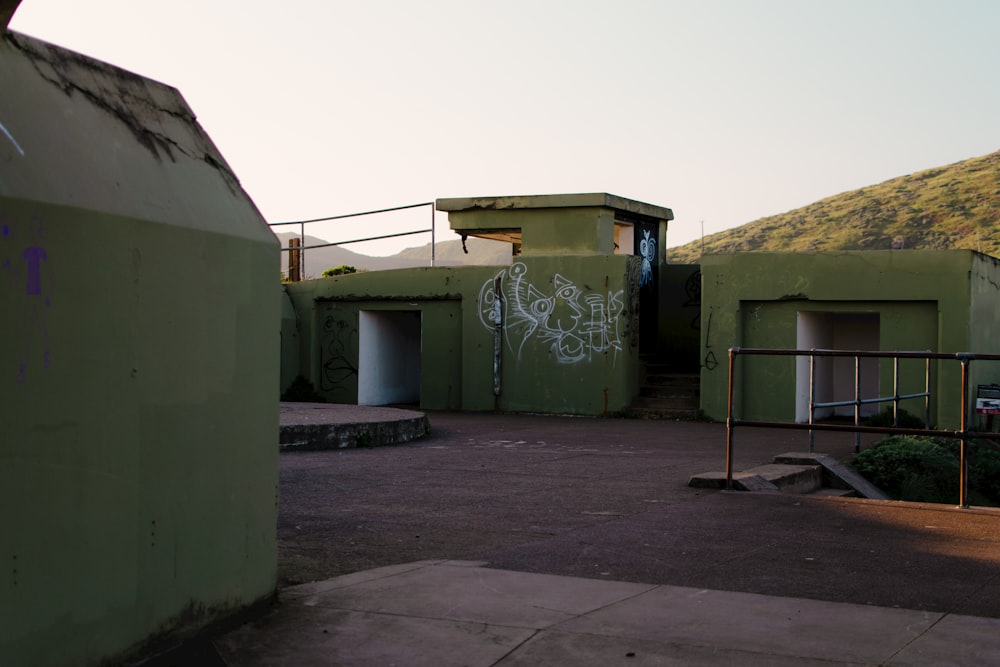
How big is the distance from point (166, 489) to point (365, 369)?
17.9 m

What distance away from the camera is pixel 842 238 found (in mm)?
60844

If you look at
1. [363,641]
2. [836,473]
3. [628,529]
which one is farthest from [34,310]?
[836,473]

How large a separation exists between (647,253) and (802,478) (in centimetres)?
1286

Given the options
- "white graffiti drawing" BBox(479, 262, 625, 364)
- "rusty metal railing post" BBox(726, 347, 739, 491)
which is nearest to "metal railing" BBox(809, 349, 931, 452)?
"rusty metal railing post" BBox(726, 347, 739, 491)

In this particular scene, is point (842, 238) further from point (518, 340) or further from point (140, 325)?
point (140, 325)

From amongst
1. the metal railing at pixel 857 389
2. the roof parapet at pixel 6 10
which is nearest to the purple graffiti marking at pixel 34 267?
the roof parapet at pixel 6 10

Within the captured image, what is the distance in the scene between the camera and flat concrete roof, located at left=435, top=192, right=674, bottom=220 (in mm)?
20609

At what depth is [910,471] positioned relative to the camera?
12.1 m

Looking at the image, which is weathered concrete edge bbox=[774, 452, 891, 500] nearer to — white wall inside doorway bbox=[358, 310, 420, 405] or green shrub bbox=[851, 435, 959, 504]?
green shrub bbox=[851, 435, 959, 504]

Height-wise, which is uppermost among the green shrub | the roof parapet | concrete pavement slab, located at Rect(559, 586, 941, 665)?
the roof parapet

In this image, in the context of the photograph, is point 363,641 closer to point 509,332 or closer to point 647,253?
point 509,332

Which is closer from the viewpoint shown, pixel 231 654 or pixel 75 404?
pixel 75 404

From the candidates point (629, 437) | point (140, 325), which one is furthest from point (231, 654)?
point (629, 437)

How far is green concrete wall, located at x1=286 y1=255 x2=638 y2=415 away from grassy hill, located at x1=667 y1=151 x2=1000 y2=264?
36.0m
